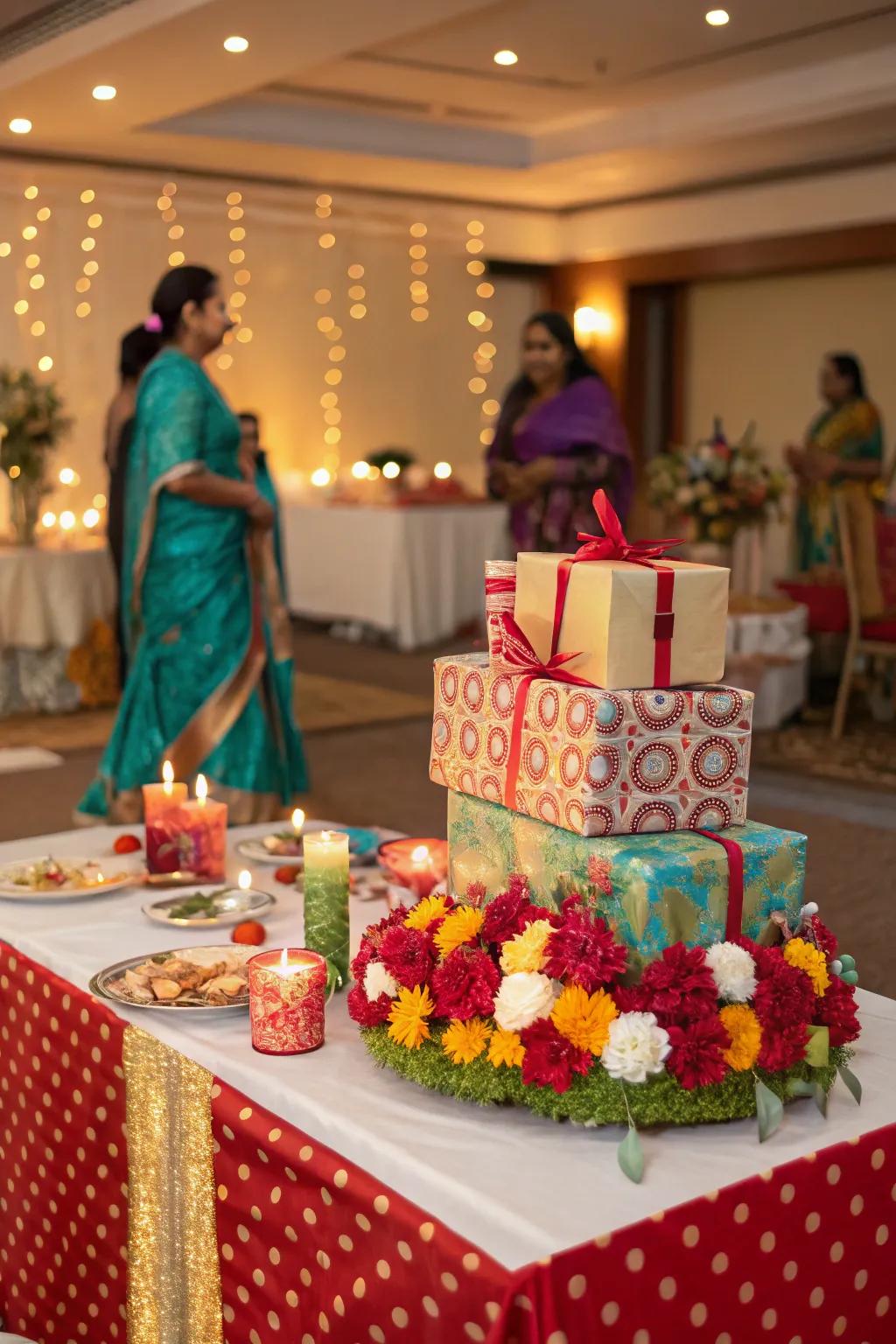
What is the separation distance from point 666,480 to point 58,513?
4.36 metres

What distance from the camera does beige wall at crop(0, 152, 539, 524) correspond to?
8953 millimetres

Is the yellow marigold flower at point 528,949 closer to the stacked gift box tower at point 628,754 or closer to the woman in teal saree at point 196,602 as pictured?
the stacked gift box tower at point 628,754

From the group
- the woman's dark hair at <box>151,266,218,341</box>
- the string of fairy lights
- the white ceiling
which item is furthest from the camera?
the string of fairy lights

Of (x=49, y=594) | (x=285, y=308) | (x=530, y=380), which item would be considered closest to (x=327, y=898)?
(x=530, y=380)

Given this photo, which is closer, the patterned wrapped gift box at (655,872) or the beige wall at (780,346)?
the patterned wrapped gift box at (655,872)

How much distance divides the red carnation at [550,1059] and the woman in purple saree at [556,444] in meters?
4.05

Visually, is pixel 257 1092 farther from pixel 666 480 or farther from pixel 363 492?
pixel 363 492

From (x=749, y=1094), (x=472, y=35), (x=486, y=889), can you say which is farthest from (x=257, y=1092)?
(x=472, y=35)

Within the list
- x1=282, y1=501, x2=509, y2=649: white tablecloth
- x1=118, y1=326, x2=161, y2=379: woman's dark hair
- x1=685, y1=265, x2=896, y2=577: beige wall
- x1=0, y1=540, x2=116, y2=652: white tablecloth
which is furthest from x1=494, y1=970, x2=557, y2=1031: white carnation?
x1=685, y1=265, x2=896, y2=577: beige wall

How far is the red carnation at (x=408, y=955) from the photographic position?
139 centimetres

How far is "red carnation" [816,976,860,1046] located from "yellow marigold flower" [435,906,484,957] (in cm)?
32

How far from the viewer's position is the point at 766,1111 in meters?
1.27

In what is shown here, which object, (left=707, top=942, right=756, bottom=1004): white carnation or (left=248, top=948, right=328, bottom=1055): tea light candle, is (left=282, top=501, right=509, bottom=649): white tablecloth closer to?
(left=248, top=948, right=328, bottom=1055): tea light candle

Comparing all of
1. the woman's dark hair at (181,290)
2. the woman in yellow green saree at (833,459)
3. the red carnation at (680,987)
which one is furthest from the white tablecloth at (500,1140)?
the woman in yellow green saree at (833,459)
